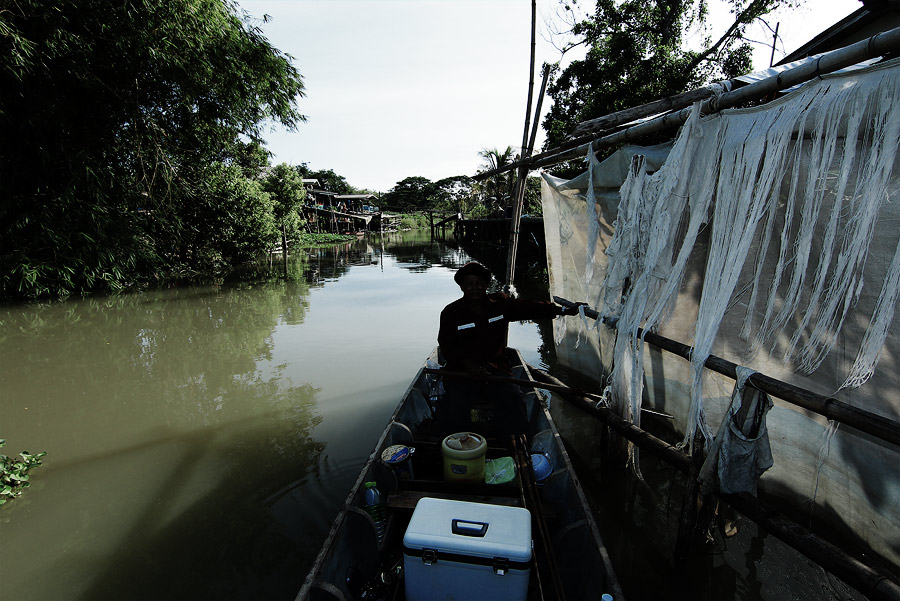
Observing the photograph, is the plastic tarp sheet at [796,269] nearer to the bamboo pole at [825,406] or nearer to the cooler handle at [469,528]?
the bamboo pole at [825,406]

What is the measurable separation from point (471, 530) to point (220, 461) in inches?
145

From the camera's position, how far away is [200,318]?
10.5 metres

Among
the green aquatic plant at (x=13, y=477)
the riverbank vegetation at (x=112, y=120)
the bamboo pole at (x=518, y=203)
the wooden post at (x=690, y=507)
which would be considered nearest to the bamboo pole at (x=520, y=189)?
the bamboo pole at (x=518, y=203)

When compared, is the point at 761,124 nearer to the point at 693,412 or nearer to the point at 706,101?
the point at 706,101

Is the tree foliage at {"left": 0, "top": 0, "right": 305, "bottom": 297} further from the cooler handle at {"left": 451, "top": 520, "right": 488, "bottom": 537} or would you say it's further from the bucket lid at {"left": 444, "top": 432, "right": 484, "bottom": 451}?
the cooler handle at {"left": 451, "top": 520, "right": 488, "bottom": 537}

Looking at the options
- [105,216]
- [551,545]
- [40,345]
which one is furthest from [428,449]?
[105,216]

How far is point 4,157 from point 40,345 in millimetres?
5288

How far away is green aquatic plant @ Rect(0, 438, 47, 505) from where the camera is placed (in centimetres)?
372

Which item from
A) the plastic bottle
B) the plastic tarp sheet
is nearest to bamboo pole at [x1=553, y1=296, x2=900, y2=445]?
the plastic tarp sheet

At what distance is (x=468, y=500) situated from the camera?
108 inches

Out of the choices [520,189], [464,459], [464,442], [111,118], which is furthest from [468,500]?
[111,118]

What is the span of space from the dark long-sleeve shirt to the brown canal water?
1.53m

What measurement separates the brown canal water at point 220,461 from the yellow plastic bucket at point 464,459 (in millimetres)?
1298

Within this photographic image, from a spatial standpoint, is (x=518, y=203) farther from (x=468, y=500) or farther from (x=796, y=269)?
(x=468, y=500)
